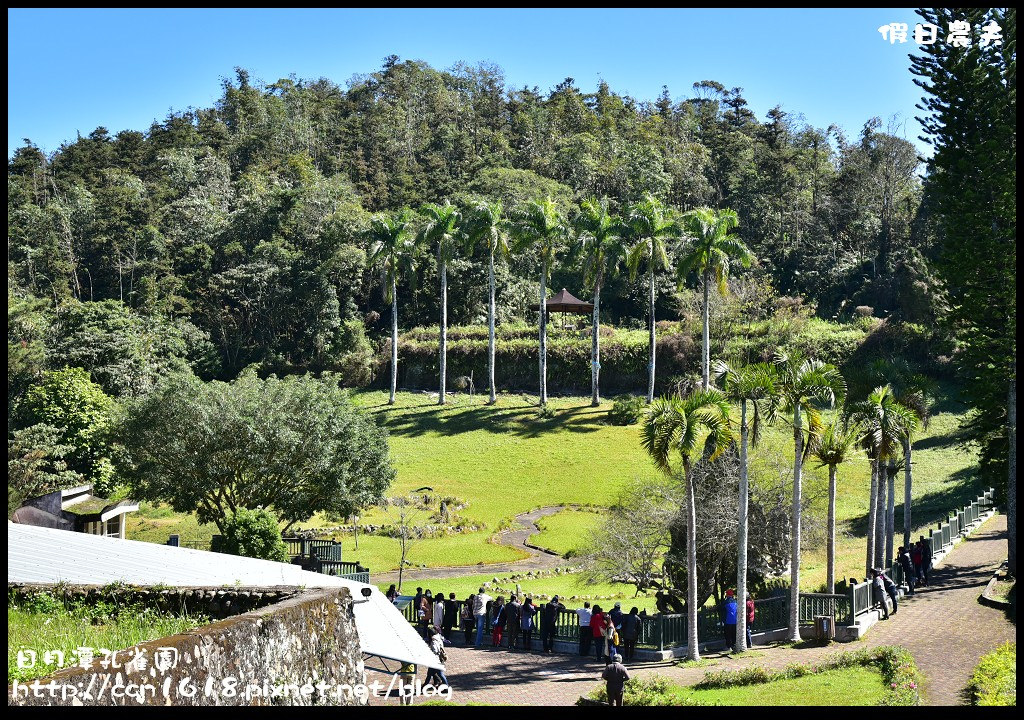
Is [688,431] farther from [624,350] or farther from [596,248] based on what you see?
[624,350]

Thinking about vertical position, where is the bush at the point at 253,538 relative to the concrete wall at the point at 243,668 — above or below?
below

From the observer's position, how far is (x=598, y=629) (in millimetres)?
18766

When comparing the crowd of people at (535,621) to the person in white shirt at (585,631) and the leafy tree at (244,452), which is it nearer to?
the person in white shirt at (585,631)

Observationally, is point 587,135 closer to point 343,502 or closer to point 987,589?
point 343,502

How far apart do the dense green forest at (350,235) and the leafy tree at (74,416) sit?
58cm

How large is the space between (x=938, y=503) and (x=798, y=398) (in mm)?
17938

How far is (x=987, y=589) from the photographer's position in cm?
2073

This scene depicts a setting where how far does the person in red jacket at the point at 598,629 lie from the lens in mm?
18688

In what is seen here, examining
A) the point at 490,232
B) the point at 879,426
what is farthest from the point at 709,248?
the point at 879,426

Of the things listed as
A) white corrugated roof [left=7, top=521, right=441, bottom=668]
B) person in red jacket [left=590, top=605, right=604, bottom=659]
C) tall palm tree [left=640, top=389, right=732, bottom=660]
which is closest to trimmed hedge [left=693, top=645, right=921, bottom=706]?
tall palm tree [left=640, top=389, right=732, bottom=660]

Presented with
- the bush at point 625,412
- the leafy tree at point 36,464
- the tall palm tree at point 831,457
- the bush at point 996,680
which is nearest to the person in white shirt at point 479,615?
the tall palm tree at point 831,457

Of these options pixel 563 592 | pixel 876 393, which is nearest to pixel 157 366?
pixel 563 592

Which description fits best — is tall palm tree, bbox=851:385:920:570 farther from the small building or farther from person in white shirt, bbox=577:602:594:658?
the small building

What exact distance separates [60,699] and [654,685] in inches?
382
